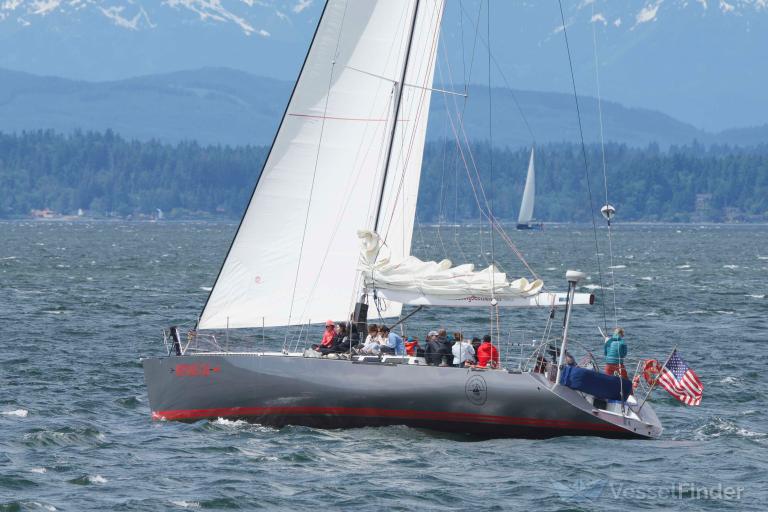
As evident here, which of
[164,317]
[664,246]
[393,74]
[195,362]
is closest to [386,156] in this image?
[393,74]

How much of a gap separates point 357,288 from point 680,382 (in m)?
6.05

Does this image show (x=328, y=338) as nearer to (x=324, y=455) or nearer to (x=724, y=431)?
(x=324, y=455)

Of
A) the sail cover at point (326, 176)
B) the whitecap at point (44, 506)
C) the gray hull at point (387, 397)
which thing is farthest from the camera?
the sail cover at point (326, 176)

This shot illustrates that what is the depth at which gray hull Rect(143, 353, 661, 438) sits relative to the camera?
2583 centimetres

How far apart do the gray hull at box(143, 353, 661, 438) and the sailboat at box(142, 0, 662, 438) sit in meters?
0.02

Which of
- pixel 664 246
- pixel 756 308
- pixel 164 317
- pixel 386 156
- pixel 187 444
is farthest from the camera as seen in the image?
pixel 664 246

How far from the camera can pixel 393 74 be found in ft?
95.9

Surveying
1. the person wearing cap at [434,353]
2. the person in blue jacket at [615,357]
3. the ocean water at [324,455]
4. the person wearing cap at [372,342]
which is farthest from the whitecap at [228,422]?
the person in blue jacket at [615,357]

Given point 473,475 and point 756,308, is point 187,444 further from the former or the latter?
point 756,308

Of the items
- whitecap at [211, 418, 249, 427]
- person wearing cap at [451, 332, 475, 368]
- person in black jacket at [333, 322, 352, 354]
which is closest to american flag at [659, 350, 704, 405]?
person wearing cap at [451, 332, 475, 368]

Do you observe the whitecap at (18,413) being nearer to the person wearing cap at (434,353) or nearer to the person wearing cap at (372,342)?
the person wearing cap at (372,342)

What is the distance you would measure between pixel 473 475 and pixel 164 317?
30188 millimetres

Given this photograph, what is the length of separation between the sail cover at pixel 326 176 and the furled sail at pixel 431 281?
3.07 ft

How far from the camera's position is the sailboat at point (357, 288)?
1027 inches
